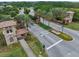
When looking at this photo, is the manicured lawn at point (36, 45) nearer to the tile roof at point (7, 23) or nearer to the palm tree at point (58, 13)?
the tile roof at point (7, 23)

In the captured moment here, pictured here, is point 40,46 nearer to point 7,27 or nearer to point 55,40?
point 55,40

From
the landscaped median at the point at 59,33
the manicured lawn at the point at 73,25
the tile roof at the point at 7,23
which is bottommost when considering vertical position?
the landscaped median at the point at 59,33

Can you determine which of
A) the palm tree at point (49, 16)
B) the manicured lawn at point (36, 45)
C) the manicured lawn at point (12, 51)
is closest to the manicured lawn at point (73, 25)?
the palm tree at point (49, 16)

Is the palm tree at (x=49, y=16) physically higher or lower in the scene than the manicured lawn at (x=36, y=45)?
higher

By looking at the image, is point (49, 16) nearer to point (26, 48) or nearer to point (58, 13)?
point (58, 13)

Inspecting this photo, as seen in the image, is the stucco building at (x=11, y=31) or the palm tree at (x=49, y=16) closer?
the stucco building at (x=11, y=31)

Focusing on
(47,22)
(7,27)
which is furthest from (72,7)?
(7,27)

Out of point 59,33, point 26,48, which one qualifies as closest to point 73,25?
point 59,33
